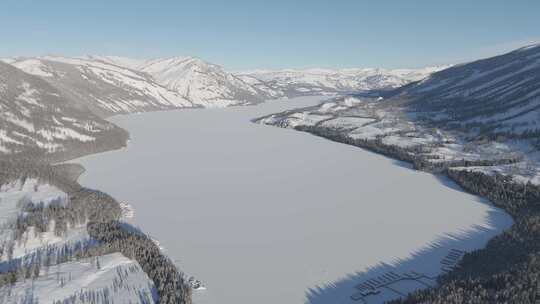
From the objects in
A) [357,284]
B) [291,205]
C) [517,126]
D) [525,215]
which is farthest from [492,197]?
[517,126]

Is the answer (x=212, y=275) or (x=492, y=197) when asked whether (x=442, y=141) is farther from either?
(x=212, y=275)

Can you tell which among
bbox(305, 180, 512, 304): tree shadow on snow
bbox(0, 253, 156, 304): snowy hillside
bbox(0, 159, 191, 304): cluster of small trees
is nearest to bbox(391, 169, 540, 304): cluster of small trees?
bbox(305, 180, 512, 304): tree shadow on snow

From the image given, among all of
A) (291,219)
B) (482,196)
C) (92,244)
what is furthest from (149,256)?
(482,196)

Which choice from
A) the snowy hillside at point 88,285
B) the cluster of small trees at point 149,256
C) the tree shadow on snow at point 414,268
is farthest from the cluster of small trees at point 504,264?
the snowy hillside at point 88,285

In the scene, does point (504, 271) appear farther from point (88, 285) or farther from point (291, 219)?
point (88, 285)

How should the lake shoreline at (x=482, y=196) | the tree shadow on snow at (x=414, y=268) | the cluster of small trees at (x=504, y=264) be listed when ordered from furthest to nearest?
1. the lake shoreline at (x=482, y=196)
2. the tree shadow on snow at (x=414, y=268)
3. the cluster of small trees at (x=504, y=264)

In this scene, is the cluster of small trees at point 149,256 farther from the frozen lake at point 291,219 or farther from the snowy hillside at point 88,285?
the frozen lake at point 291,219

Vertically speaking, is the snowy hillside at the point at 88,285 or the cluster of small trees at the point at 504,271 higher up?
the cluster of small trees at the point at 504,271

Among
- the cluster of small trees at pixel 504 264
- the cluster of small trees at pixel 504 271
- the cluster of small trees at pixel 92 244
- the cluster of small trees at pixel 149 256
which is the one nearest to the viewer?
the cluster of small trees at pixel 504 271

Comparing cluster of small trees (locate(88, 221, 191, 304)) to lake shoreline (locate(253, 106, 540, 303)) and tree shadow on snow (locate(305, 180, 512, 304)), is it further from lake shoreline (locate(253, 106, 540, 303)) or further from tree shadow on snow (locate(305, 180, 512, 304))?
lake shoreline (locate(253, 106, 540, 303))
